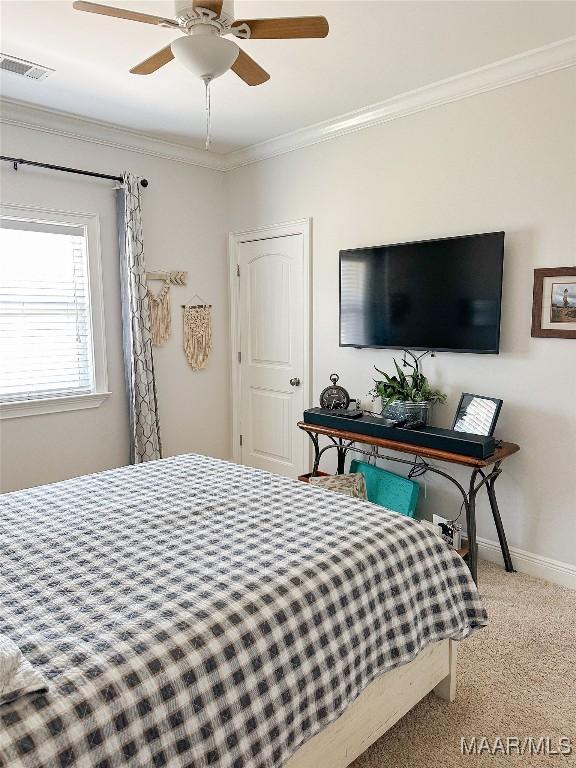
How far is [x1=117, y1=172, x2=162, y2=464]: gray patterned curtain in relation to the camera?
386 cm

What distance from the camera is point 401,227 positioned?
3.43 metres

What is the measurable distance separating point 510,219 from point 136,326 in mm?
2531

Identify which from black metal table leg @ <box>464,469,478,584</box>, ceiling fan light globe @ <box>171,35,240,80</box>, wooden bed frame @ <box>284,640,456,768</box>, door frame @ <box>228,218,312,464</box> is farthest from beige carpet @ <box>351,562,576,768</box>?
ceiling fan light globe @ <box>171,35,240,80</box>

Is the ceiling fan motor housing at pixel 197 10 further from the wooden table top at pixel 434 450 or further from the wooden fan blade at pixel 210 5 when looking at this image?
the wooden table top at pixel 434 450

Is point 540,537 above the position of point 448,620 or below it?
below

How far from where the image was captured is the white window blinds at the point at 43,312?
11.4 ft

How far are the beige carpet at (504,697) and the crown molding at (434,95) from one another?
2.70 m

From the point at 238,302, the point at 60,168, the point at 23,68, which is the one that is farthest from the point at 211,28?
the point at 238,302

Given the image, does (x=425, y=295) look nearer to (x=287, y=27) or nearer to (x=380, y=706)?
(x=287, y=27)

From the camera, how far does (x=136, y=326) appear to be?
12.7 feet

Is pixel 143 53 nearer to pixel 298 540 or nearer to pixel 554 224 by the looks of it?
pixel 554 224

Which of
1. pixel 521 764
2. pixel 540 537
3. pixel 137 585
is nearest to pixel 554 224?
pixel 540 537

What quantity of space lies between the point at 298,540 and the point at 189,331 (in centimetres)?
293

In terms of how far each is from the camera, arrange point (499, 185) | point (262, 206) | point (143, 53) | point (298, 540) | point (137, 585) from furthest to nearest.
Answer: point (262, 206) < point (499, 185) < point (143, 53) < point (298, 540) < point (137, 585)
